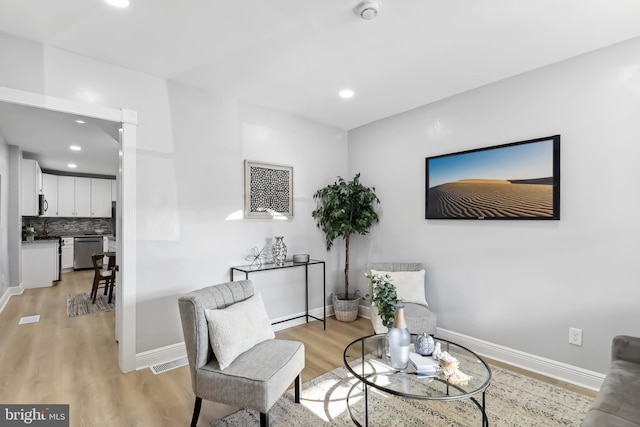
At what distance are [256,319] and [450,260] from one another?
2.08m

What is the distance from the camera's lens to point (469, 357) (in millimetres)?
2037

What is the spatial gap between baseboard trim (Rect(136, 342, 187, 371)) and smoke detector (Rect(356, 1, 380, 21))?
2.88 m

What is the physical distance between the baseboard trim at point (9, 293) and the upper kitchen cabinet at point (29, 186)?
1.36 meters

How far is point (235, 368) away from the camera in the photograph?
1853 mm


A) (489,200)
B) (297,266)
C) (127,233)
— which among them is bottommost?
(297,266)

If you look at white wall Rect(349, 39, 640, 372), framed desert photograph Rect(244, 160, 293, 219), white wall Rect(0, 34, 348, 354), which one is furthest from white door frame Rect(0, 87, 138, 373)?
white wall Rect(349, 39, 640, 372)

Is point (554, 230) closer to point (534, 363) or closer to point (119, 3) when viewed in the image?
point (534, 363)

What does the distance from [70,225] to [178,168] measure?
6993 mm

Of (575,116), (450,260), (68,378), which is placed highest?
(575,116)

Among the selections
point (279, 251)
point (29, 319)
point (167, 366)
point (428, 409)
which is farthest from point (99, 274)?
point (428, 409)

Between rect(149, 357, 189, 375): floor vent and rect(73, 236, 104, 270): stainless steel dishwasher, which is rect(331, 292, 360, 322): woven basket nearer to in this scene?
rect(149, 357, 189, 375): floor vent

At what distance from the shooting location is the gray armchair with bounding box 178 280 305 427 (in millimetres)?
1740

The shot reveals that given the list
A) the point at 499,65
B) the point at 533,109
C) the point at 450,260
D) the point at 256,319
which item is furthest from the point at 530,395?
the point at 499,65

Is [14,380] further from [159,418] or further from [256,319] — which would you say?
[256,319]
